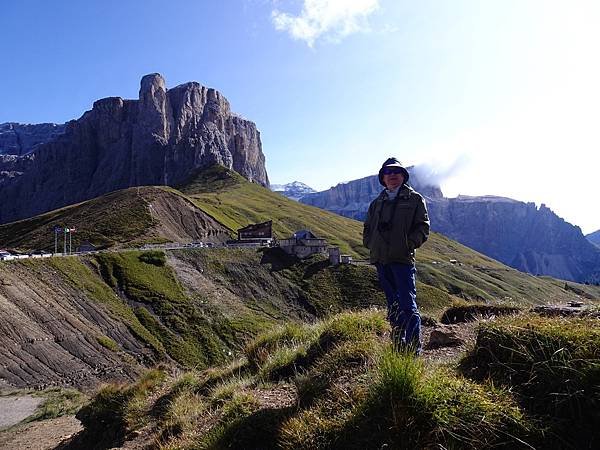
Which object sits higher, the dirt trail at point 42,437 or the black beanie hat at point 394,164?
the black beanie hat at point 394,164

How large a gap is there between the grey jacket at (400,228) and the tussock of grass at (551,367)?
1884 mm

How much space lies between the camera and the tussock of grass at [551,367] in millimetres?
3703

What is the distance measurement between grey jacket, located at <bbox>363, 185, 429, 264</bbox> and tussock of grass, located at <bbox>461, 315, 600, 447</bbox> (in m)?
1.88

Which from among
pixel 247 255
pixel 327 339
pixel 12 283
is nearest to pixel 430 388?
pixel 327 339

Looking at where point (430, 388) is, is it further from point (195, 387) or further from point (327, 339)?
point (195, 387)

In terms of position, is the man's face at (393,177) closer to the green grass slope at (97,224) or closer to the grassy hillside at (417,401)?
the grassy hillside at (417,401)

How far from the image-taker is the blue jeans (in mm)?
6297

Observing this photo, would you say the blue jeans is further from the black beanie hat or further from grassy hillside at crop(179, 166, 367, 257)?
grassy hillside at crop(179, 166, 367, 257)

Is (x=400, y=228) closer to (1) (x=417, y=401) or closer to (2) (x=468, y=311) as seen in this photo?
(1) (x=417, y=401)

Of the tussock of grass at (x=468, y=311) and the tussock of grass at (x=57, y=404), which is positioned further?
the tussock of grass at (x=57, y=404)

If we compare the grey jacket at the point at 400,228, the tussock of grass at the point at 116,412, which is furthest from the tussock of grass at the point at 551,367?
the tussock of grass at the point at 116,412

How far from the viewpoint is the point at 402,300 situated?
6.70m

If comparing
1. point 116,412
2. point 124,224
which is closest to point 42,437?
point 116,412

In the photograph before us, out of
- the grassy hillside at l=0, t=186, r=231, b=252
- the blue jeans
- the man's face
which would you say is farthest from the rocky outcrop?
the man's face
